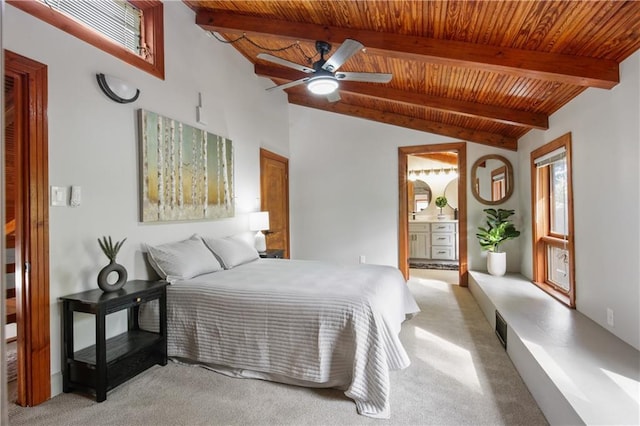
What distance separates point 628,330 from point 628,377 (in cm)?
65

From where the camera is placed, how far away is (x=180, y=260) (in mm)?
2744

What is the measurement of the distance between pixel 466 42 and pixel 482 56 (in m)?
0.17

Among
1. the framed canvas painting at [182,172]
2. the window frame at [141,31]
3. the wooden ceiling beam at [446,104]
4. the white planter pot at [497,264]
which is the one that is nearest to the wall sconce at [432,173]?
the white planter pot at [497,264]

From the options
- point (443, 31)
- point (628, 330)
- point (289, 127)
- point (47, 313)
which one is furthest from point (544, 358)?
point (289, 127)

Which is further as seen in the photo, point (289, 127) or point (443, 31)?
point (289, 127)

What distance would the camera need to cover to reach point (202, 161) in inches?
137

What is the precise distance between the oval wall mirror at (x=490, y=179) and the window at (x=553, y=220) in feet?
2.51

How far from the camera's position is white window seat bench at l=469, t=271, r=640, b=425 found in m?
1.58

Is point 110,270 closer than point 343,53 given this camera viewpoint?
Yes

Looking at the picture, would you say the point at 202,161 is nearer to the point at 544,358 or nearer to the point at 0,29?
the point at 0,29

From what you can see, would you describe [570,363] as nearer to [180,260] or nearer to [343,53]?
[343,53]

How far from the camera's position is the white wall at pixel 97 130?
2121mm

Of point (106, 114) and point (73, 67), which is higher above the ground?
point (73, 67)

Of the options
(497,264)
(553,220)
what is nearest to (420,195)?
(497,264)
